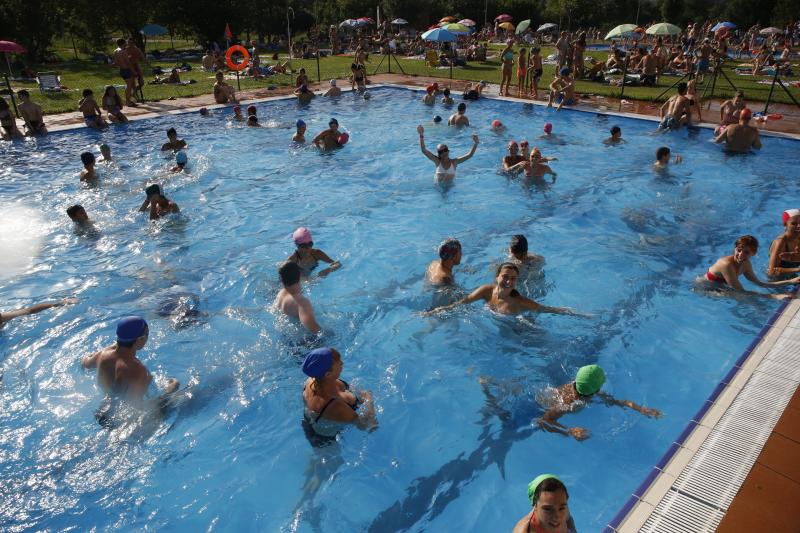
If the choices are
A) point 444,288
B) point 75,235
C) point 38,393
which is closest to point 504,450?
point 444,288

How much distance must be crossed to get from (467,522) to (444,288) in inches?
120

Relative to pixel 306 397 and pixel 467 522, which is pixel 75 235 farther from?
pixel 467 522

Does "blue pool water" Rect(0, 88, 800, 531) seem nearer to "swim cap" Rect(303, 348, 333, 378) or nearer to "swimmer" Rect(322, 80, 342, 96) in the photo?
"swim cap" Rect(303, 348, 333, 378)

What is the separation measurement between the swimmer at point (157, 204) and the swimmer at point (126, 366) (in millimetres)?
5235

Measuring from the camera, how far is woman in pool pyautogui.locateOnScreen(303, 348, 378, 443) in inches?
167

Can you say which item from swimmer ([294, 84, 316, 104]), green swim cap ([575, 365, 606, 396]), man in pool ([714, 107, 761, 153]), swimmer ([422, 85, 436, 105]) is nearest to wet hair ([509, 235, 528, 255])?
green swim cap ([575, 365, 606, 396])

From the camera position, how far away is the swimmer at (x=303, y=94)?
778 inches

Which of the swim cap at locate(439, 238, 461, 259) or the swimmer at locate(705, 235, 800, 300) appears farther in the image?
the swimmer at locate(705, 235, 800, 300)

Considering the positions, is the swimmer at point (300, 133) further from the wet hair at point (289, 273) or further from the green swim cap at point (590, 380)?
the green swim cap at point (590, 380)

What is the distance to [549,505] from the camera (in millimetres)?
3047

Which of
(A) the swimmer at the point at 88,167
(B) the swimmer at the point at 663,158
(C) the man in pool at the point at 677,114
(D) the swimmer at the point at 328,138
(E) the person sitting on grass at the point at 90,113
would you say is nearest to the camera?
(A) the swimmer at the point at 88,167

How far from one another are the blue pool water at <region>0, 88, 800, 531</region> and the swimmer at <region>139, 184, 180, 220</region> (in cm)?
24

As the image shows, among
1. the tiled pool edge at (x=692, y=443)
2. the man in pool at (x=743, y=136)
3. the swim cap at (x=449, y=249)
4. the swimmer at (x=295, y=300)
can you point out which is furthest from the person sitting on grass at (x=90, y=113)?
the man in pool at (x=743, y=136)

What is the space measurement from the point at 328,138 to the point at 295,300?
903cm
